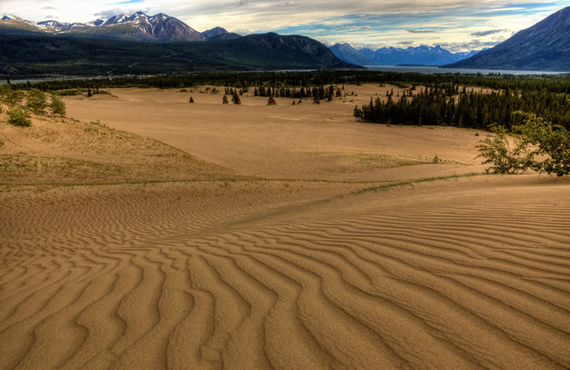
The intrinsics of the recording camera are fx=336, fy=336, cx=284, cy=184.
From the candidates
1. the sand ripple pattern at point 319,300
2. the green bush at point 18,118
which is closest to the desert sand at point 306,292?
the sand ripple pattern at point 319,300

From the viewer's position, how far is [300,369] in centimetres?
185

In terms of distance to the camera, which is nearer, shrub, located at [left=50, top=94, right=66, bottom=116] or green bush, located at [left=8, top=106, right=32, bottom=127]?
green bush, located at [left=8, top=106, right=32, bottom=127]

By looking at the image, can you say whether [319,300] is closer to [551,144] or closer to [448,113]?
[551,144]

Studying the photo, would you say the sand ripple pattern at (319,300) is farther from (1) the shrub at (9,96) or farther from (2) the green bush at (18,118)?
(1) the shrub at (9,96)

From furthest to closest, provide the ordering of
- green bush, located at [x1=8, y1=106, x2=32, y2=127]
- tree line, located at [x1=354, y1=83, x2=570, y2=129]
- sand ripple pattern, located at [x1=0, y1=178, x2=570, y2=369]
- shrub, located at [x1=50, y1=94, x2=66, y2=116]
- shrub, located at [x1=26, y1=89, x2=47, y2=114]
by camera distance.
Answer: tree line, located at [x1=354, y1=83, x2=570, y2=129], shrub, located at [x1=50, y1=94, x2=66, y2=116], shrub, located at [x1=26, y1=89, x2=47, y2=114], green bush, located at [x1=8, y1=106, x2=32, y2=127], sand ripple pattern, located at [x1=0, y1=178, x2=570, y2=369]

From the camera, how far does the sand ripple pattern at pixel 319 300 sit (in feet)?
6.45

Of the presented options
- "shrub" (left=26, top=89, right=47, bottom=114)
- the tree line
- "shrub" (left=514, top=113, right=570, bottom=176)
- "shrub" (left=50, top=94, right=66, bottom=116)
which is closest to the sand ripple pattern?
"shrub" (left=514, top=113, right=570, bottom=176)

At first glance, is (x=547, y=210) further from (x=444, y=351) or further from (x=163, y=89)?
(x=163, y=89)

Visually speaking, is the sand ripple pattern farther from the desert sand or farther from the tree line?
the tree line

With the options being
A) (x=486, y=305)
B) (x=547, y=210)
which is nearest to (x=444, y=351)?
(x=486, y=305)

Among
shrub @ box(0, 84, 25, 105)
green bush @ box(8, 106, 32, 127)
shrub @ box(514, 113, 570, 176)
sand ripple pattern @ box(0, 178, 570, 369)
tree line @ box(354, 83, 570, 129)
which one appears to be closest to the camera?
sand ripple pattern @ box(0, 178, 570, 369)

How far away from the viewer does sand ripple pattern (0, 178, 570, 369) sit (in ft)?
6.45

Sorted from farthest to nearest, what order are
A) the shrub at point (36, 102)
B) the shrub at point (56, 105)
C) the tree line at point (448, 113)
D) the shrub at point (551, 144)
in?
the tree line at point (448, 113) < the shrub at point (56, 105) < the shrub at point (36, 102) < the shrub at point (551, 144)

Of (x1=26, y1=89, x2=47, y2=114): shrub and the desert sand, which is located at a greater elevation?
(x1=26, y1=89, x2=47, y2=114): shrub
